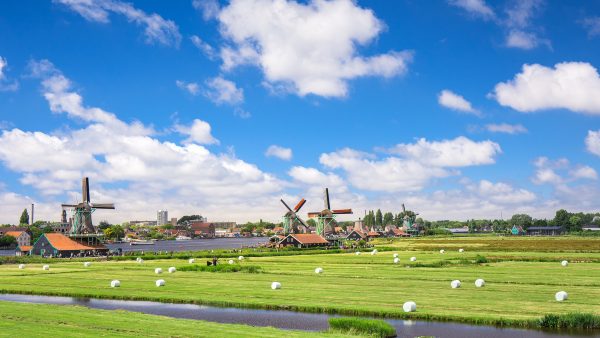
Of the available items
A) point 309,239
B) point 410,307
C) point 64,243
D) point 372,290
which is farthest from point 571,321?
point 309,239

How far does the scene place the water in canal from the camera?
80.5 ft

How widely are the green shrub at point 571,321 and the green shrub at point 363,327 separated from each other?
24.7 ft

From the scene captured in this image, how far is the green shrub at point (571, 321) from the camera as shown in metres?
25.5

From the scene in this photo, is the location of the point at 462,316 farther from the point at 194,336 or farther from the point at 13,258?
the point at 13,258

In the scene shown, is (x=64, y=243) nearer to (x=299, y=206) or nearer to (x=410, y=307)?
(x=299, y=206)

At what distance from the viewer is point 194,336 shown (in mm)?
22578

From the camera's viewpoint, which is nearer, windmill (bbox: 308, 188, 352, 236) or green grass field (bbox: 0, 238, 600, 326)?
green grass field (bbox: 0, 238, 600, 326)

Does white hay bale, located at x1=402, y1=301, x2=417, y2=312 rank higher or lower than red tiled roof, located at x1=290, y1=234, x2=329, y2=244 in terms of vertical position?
lower

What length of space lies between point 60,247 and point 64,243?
2.43 metres

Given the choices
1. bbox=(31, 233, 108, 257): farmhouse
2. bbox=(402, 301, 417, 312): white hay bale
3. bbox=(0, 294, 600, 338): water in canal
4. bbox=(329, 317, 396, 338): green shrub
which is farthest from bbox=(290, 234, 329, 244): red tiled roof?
bbox=(329, 317, 396, 338): green shrub

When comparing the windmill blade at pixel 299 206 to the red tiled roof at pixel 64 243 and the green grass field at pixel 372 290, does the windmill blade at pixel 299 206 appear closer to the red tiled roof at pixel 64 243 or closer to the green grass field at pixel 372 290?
the red tiled roof at pixel 64 243

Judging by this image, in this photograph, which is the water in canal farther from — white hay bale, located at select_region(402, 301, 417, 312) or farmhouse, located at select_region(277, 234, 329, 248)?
farmhouse, located at select_region(277, 234, 329, 248)

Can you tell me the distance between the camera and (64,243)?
99938 mm

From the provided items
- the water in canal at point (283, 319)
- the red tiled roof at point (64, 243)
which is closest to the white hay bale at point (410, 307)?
the water in canal at point (283, 319)
